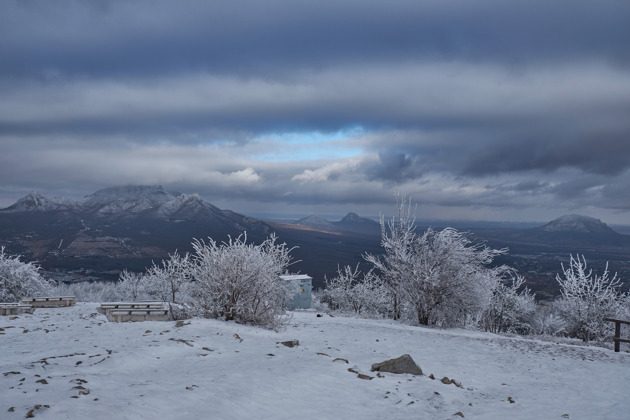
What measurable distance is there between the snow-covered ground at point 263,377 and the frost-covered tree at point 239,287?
3.05 feet

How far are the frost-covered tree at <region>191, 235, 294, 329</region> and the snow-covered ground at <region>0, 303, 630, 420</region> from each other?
3.05 ft

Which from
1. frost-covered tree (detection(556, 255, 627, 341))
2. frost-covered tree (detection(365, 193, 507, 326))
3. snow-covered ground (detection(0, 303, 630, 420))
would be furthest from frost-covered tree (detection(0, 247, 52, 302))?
frost-covered tree (detection(556, 255, 627, 341))

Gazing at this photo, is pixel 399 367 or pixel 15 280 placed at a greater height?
pixel 399 367

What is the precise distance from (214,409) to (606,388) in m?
8.73

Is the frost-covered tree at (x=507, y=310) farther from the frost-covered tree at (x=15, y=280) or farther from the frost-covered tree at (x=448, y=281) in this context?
the frost-covered tree at (x=15, y=280)

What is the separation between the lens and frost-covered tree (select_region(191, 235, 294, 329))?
500 inches

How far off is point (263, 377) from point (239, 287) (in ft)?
20.1

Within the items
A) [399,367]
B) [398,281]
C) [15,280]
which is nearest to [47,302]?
[15,280]

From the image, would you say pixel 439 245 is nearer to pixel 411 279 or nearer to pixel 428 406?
pixel 411 279

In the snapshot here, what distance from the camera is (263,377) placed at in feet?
22.9

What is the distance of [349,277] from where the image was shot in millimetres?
50594

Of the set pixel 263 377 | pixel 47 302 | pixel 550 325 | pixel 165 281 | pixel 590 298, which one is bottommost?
pixel 550 325

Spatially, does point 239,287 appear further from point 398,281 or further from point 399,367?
point 398,281

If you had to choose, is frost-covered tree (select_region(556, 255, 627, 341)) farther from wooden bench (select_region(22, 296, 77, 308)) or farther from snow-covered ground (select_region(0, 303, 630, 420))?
wooden bench (select_region(22, 296, 77, 308))
